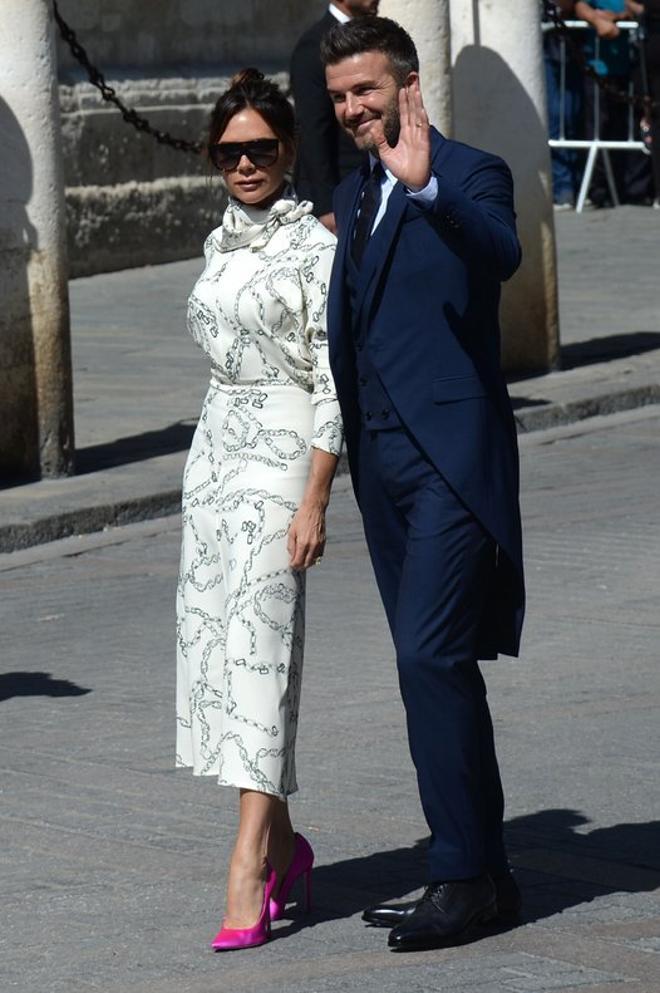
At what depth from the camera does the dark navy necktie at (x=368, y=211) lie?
4.95 m

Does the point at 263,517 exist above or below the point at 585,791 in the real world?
above

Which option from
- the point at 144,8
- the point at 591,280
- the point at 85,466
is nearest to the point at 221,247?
the point at 85,466

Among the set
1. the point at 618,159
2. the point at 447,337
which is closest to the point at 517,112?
the point at 447,337

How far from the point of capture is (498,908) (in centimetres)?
502

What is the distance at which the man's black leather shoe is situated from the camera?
197 inches

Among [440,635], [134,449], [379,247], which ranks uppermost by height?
[379,247]

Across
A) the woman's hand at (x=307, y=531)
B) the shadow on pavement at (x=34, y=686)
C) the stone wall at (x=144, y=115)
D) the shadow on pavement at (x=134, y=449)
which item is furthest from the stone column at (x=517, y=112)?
the woman's hand at (x=307, y=531)

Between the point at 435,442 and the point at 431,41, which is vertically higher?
the point at 431,41

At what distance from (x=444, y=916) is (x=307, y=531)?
0.83 meters

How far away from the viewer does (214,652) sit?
5.12 m

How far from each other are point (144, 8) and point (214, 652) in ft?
42.0

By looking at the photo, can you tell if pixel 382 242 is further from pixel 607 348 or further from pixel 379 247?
pixel 607 348

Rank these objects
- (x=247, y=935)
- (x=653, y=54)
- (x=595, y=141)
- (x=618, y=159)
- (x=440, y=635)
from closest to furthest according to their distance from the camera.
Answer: (x=440, y=635)
(x=247, y=935)
(x=653, y=54)
(x=595, y=141)
(x=618, y=159)

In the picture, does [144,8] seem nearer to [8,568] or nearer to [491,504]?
[8,568]
